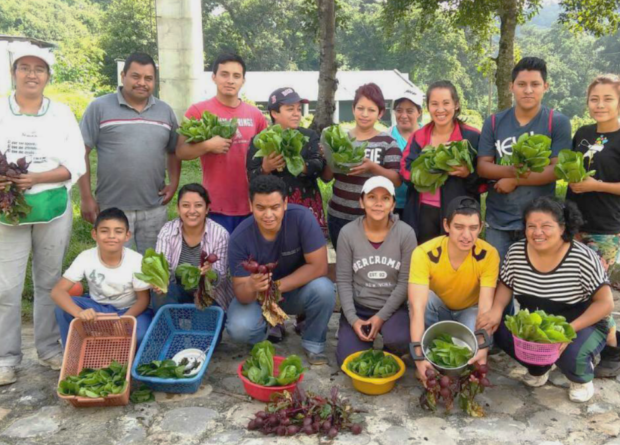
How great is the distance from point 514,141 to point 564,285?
43.9 inches

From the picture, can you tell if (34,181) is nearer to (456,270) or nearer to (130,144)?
(130,144)

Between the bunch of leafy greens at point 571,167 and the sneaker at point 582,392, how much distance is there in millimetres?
1376

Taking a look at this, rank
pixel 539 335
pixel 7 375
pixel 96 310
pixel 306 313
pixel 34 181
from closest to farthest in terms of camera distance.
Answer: pixel 539 335 < pixel 34 181 < pixel 7 375 < pixel 96 310 < pixel 306 313

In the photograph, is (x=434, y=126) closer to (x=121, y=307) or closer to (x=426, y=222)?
(x=426, y=222)

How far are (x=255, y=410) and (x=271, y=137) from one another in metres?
1.97

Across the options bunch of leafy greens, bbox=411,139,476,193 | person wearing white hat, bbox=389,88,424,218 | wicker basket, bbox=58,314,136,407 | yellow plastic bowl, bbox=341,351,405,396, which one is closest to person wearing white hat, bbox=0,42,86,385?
wicker basket, bbox=58,314,136,407

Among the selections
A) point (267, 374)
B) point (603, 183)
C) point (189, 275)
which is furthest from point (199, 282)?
point (603, 183)

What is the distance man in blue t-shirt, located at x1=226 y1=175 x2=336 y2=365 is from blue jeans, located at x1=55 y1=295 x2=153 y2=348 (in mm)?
633

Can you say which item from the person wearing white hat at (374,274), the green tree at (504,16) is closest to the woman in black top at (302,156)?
the person wearing white hat at (374,274)

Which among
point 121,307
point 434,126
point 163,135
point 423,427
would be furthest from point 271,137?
point 423,427

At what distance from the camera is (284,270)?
4.39 meters

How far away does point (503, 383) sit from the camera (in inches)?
158

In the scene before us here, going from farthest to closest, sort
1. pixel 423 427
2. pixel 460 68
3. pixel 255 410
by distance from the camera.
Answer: pixel 460 68
pixel 255 410
pixel 423 427

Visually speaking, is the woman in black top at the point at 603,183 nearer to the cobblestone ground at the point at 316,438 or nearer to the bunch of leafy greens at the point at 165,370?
the cobblestone ground at the point at 316,438
